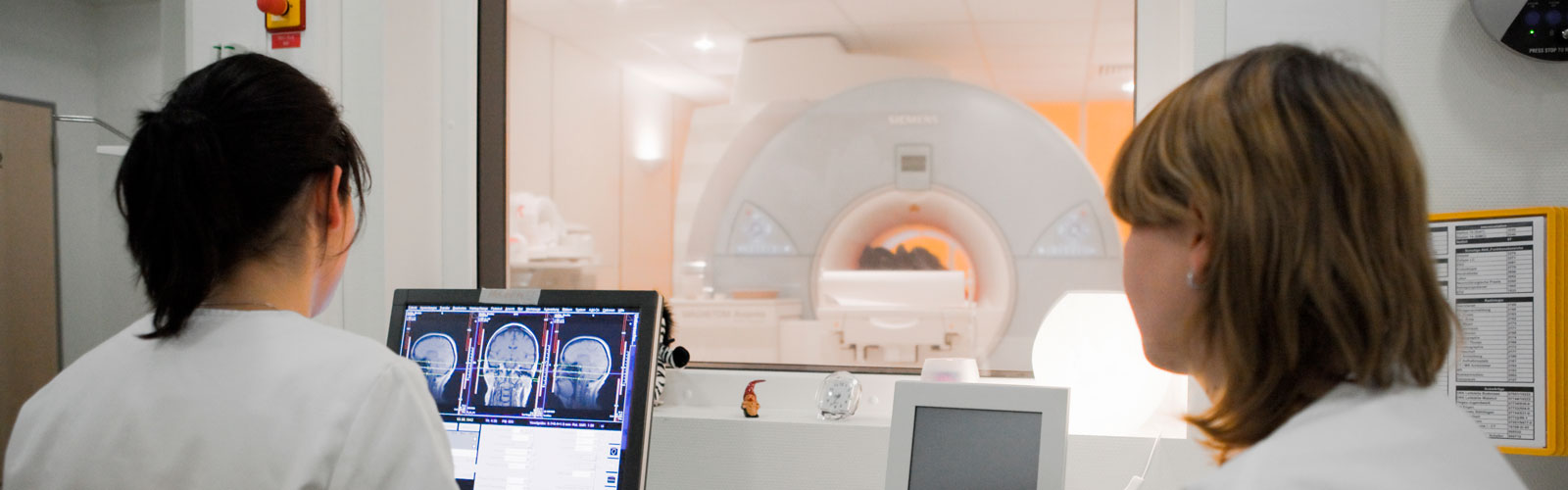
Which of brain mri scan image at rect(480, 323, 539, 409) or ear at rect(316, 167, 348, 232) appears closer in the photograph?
ear at rect(316, 167, 348, 232)

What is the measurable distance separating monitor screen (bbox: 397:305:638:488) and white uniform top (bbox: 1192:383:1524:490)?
2.73 ft

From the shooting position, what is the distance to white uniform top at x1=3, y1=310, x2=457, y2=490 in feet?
2.34

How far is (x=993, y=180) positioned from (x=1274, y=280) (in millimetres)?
1932

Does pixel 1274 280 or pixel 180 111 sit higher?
pixel 180 111

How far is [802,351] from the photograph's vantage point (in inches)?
96.2

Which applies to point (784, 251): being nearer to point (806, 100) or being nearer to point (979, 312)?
point (806, 100)

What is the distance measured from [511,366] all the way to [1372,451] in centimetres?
103

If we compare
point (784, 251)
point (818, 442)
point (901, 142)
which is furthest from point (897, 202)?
point (818, 442)

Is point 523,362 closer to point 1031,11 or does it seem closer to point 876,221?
point 876,221

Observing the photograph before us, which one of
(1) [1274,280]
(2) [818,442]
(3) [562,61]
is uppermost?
(3) [562,61]

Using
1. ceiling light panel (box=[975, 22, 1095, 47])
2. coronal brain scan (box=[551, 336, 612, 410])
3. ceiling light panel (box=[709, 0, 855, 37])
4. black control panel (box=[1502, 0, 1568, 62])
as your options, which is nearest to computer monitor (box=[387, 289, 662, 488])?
coronal brain scan (box=[551, 336, 612, 410])

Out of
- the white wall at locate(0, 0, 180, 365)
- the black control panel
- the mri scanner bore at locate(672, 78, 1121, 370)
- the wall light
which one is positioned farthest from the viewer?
the mri scanner bore at locate(672, 78, 1121, 370)

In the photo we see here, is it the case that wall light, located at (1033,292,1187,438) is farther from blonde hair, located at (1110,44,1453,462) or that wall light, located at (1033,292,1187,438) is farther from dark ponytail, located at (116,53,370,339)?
dark ponytail, located at (116,53,370,339)

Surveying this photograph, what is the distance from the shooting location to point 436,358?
1.30 m
